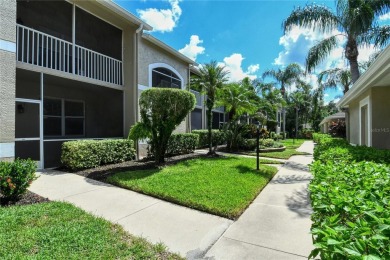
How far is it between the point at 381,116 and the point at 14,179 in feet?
33.6

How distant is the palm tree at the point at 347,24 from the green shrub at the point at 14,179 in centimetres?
1234

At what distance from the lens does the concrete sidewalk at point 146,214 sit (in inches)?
147

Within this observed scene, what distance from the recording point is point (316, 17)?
11.3m

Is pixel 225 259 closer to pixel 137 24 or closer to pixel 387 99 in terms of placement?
pixel 387 99

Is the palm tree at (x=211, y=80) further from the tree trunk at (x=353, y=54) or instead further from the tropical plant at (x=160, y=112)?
the tree trunk at (x=353, y=54)

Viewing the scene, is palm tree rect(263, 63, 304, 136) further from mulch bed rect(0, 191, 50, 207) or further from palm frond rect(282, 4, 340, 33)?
mulch bed rect(0, 191, 50, 207)

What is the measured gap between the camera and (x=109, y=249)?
3.31 metres

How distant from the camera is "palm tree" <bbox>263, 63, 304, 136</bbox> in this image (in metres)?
34.2

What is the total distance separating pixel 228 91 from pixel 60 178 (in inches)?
389

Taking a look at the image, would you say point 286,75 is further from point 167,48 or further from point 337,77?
point 167,48

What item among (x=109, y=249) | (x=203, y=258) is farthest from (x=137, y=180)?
(x=203, y=258)

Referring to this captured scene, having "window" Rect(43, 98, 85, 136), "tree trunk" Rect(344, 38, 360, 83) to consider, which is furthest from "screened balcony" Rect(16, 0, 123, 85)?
"tree trunk" Rect(344, 38, 360, 83)

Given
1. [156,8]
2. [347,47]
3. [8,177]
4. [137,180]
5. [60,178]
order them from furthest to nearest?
[156,8]
[347,47]
[60,178]
[137,180]
[8,177]

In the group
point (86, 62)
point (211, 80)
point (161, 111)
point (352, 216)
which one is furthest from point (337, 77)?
point (352, 216)
